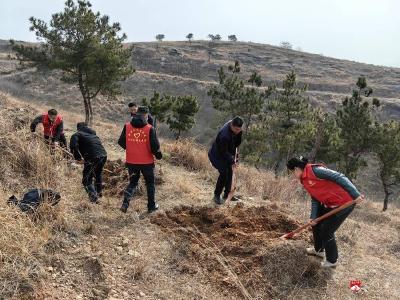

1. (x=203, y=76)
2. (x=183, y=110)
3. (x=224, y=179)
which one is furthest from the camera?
(x=203, y=76)

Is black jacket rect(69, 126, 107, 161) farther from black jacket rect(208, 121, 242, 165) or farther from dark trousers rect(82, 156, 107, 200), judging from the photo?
black jacket rect(208, 121, 242, 165)

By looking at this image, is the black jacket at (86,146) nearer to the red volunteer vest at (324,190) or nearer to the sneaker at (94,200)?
the sneaker at (94,200)

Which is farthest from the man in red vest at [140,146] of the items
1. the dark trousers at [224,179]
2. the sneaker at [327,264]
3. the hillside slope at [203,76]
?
the hillside slope at [203,76]

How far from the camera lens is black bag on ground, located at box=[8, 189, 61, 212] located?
4.69 m

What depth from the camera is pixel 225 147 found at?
6676 millimetres

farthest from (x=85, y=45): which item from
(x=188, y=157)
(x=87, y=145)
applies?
(x=87, y=145)

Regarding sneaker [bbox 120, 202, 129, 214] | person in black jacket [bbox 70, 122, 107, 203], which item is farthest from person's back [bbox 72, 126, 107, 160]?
sneaker [bbox 120, 202, 129, 214]

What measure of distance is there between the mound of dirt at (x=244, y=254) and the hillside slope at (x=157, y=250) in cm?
1

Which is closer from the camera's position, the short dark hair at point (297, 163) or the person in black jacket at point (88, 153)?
the short dark hair at point (297, 163)

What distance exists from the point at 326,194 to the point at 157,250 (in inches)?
77.7

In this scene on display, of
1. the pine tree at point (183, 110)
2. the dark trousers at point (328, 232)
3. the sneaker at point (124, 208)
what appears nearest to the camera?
the dark trousers at point (328, 232)

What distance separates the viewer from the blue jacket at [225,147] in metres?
6.66

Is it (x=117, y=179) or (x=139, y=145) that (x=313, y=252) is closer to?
(x=139, y=145)

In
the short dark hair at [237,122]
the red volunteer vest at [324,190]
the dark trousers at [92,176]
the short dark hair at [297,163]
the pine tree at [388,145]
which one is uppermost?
the short dark hair at [237,122]
